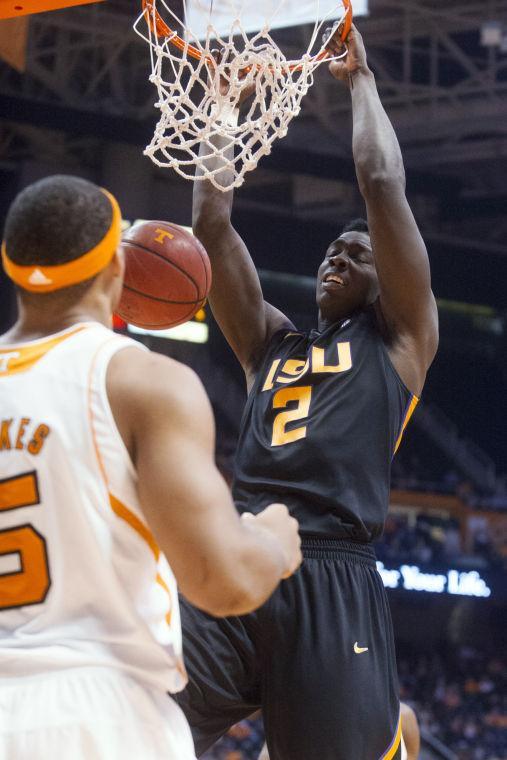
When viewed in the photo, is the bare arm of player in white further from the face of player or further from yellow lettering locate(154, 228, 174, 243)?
the face of player

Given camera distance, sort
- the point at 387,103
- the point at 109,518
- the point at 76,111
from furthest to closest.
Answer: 1. the point at 387,103
2. the point at 76,111
3. the point at 109,518

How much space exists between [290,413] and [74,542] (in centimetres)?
159

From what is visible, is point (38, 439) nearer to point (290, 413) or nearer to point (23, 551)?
point (23, 551)

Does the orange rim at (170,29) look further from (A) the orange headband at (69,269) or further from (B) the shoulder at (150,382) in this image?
(B) the shoulder at (150,382)

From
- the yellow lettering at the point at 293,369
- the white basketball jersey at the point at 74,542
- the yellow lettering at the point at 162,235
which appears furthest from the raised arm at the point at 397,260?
the white basketball jersey at the point at 74,542

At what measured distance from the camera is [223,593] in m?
1.73

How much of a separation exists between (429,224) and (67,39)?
682 cm

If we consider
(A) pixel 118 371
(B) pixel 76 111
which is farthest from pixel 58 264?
(B) pixel 76 111

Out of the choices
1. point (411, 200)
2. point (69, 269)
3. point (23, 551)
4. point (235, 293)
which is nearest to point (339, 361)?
point (235, 293)

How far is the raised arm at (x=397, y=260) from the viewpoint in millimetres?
3334

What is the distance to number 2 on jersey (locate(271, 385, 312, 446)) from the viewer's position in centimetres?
321

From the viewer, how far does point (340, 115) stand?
1627 cm

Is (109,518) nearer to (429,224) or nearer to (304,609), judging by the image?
(304,609)

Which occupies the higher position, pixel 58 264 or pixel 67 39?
pixel 67 39
